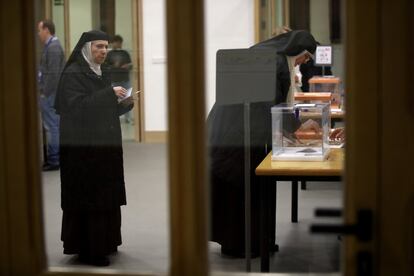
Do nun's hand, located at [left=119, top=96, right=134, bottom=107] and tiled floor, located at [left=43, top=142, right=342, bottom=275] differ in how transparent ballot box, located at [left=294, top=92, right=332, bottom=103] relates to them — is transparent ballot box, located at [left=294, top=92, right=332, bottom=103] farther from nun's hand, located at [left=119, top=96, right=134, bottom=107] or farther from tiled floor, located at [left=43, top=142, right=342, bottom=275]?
nun's hand, located at [left=119, top=96, right=134, bottom=107]

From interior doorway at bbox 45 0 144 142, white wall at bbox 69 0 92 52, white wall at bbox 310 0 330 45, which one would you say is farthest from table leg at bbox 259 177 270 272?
white wall at bbox 69 0 92 52

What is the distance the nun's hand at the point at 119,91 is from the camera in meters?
3.80

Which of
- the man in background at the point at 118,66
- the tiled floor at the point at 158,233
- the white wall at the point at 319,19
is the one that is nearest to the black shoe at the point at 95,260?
the tiled floor at the point at 158,233

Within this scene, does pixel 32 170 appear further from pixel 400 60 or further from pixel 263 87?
pixel 263 87

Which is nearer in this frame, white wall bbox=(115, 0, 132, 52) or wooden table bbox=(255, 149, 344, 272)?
wooden table bbox=(255, 149, 344, 272)

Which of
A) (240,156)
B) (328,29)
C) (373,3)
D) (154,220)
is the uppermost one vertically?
(328,29)

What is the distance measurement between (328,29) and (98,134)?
2.73 meters

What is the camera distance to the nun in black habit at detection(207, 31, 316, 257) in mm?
3693

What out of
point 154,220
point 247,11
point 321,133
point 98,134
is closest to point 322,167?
point 321,133

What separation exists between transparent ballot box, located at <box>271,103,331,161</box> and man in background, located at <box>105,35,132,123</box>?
3.30 ft

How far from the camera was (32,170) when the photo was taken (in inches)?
50.9

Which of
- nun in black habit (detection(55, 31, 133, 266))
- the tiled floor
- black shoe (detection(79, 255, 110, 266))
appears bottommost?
black shoe (detection(79, 255, 110, 266))

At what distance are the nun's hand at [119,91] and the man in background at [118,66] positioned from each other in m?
0.10

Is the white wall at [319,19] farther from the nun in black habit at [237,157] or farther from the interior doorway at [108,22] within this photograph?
the nun in black habit at [237,157]
